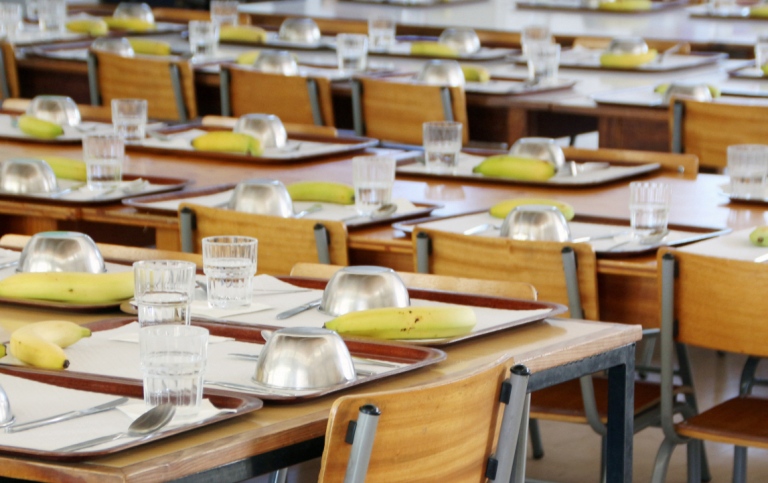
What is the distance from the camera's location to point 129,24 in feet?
23.2

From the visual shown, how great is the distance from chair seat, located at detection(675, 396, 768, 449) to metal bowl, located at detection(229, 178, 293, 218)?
3.05ft

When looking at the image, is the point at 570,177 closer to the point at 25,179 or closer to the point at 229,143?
the point at 229,143

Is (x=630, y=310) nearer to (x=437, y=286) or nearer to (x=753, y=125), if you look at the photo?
A: (x=437, y=286)

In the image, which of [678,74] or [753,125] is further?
[678,74]

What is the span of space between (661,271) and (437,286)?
43 cm

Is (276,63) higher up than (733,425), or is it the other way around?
(276,63)

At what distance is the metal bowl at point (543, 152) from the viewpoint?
12.3 ft

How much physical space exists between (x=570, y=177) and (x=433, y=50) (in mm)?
2492

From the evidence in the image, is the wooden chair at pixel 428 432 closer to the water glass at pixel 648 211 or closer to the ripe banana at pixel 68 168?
the water glass at pixel 648 211

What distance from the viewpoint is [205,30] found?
237 inches

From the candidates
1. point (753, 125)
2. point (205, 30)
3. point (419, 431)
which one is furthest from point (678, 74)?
point (419, 431)

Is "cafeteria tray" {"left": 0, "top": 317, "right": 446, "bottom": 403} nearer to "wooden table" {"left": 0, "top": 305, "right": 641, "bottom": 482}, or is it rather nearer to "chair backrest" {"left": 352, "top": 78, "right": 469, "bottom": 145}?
"wooden table" {"left": 0, "top": 305, "right": 641, "bottom": 482}

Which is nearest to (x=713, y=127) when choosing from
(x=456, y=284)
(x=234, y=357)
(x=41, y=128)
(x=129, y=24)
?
(x=41, y=128)

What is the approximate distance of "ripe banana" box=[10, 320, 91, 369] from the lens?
6.30ft
